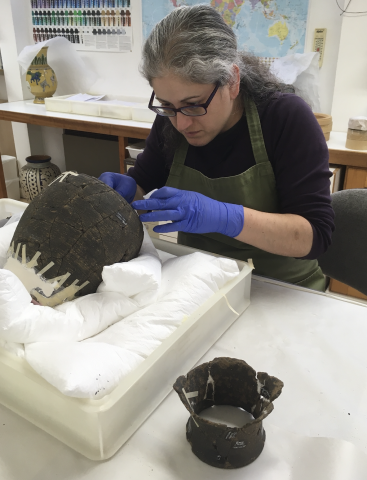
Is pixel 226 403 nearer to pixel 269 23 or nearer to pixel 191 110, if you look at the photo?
pixel 191 110

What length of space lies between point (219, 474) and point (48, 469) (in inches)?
10.8

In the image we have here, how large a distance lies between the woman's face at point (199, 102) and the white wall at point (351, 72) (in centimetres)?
132

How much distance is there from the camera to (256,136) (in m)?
1.28

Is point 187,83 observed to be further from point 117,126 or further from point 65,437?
point 117,126

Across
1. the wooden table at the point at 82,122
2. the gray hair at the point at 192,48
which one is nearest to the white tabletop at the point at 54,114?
the wooden table at the point at 82,122

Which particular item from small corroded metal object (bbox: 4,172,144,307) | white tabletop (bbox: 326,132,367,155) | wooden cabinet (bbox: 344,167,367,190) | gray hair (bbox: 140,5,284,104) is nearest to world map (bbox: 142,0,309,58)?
white tabletop (bbox: 326,132,367,155)


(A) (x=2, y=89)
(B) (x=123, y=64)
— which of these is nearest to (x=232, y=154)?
(B) (x=123, y=64)

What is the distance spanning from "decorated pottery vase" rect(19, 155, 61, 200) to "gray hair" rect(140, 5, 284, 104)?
8.36ft

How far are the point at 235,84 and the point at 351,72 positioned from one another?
4.63ft

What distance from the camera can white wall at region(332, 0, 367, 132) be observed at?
7.14 ft

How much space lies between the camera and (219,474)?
65 cm

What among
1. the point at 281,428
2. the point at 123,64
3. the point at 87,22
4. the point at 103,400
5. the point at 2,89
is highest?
the point at 87,22

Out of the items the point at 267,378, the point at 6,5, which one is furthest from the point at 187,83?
the point at 6,5

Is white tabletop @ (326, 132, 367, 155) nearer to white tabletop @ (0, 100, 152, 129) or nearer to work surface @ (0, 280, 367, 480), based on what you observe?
white tabletop @ (0, 100, 152, 129)
